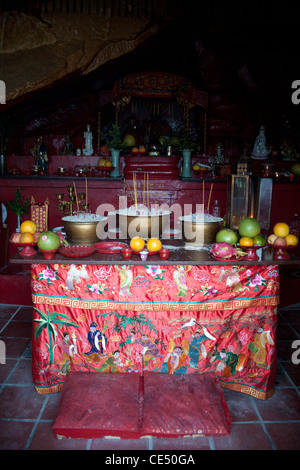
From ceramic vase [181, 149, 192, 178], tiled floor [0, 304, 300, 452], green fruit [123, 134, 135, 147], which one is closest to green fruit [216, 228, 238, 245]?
tiled floor [0, 304, 300, 452]

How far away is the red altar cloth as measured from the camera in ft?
8.07

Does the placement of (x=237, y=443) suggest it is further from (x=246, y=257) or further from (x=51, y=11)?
(x=51, y=11)

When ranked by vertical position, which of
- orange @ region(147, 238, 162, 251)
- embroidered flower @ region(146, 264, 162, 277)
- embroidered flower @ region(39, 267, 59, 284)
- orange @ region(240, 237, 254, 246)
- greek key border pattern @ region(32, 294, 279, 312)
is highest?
orange @ region(240, 237, 254, 246)

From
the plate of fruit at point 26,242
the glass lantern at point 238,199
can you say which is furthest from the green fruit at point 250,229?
the plate of fruit at point 26,242

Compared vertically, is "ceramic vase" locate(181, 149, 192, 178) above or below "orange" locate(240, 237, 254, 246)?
above

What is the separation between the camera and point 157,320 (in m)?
2.54

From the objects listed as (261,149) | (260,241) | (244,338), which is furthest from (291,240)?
(261,149)

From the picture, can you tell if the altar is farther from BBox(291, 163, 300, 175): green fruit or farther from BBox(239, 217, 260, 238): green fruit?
BBox(291, 163, 300, 175): green fruit

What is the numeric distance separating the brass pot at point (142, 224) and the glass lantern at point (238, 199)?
617 mm

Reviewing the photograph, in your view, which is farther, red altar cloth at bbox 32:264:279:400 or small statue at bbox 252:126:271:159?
small statue at bbox 252:126:271:159

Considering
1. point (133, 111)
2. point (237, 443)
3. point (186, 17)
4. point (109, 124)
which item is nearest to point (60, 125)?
point (109, 124)

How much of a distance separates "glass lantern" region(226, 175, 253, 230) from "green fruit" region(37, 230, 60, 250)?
1420mm

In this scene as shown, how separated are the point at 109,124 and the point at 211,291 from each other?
569 cm

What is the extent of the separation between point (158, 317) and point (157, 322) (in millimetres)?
38
